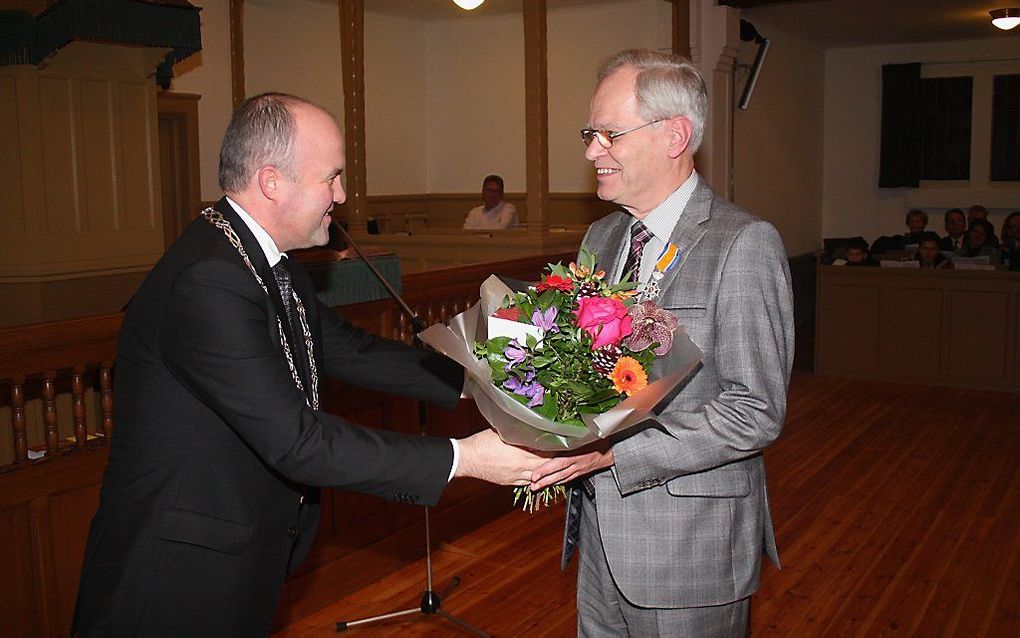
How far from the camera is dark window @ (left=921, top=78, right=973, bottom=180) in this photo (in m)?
11.4

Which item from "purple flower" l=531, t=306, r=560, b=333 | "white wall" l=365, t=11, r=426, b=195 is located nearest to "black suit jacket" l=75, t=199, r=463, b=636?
"purple flower" l=531, t=306, r=560, b=333

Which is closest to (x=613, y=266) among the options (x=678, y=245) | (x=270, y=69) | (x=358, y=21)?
(x=678, y=245)

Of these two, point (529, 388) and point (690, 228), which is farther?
point (690, 228)

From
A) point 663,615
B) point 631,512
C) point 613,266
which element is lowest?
point 663,615

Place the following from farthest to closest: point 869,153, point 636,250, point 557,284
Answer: point 869,153 < point 636,250 < point 557,284

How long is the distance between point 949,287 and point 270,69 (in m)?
7.13

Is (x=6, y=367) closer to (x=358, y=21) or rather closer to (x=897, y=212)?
(x=358, y=21)

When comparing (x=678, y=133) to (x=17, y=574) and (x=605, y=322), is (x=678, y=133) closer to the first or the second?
(x=605, y=322)

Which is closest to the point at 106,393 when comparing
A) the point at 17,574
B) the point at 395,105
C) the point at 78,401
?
the point at 78,401

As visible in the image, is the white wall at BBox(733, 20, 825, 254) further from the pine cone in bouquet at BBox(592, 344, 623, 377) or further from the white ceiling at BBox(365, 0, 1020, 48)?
the pine cone in bouquet at BBox(592, 344, 623, 377)

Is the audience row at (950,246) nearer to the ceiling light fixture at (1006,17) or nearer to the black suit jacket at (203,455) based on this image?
the ceiling light fixture at (1006,17)

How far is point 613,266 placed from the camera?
2.15 meters

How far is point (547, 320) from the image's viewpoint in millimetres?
1704

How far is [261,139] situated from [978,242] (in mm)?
8711
